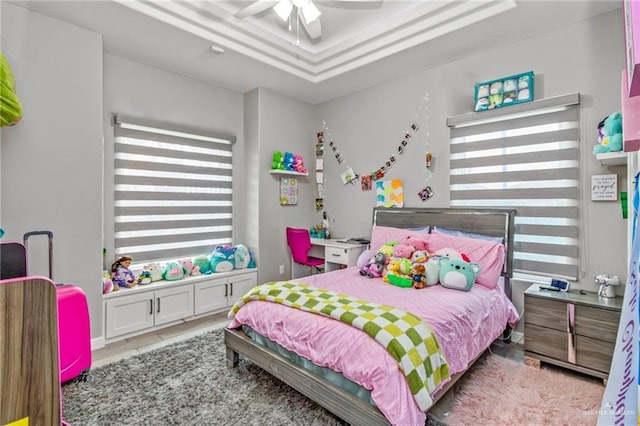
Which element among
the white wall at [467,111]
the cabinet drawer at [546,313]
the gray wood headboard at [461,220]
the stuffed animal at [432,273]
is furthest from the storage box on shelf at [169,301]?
the cabinet drawer at [546,313]

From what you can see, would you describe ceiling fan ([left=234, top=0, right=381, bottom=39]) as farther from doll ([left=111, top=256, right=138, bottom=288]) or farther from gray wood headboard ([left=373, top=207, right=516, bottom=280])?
doll ([left=111, top=256, right=138, bottom=288])

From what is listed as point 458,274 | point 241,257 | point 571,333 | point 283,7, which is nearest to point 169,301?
point 241,257

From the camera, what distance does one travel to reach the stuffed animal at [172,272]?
11.3ft

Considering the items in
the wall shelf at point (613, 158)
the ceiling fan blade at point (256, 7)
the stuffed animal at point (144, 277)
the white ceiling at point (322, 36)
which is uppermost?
the white ceiling at point (322, 36)

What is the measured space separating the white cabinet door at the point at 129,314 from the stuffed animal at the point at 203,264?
63 cm

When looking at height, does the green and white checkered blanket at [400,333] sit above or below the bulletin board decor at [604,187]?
below

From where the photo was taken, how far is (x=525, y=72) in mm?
2879

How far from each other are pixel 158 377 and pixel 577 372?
3024 mm

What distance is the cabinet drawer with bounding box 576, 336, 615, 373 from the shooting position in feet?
7.03

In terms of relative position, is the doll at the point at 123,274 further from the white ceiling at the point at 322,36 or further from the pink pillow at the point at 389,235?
the pink pillow at the point at 389,235

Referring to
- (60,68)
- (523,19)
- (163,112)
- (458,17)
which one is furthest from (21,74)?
(523,19)

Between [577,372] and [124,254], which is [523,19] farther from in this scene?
[124,254]

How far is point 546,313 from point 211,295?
3.21 meters

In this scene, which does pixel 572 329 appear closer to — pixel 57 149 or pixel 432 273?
pixel 432 273
